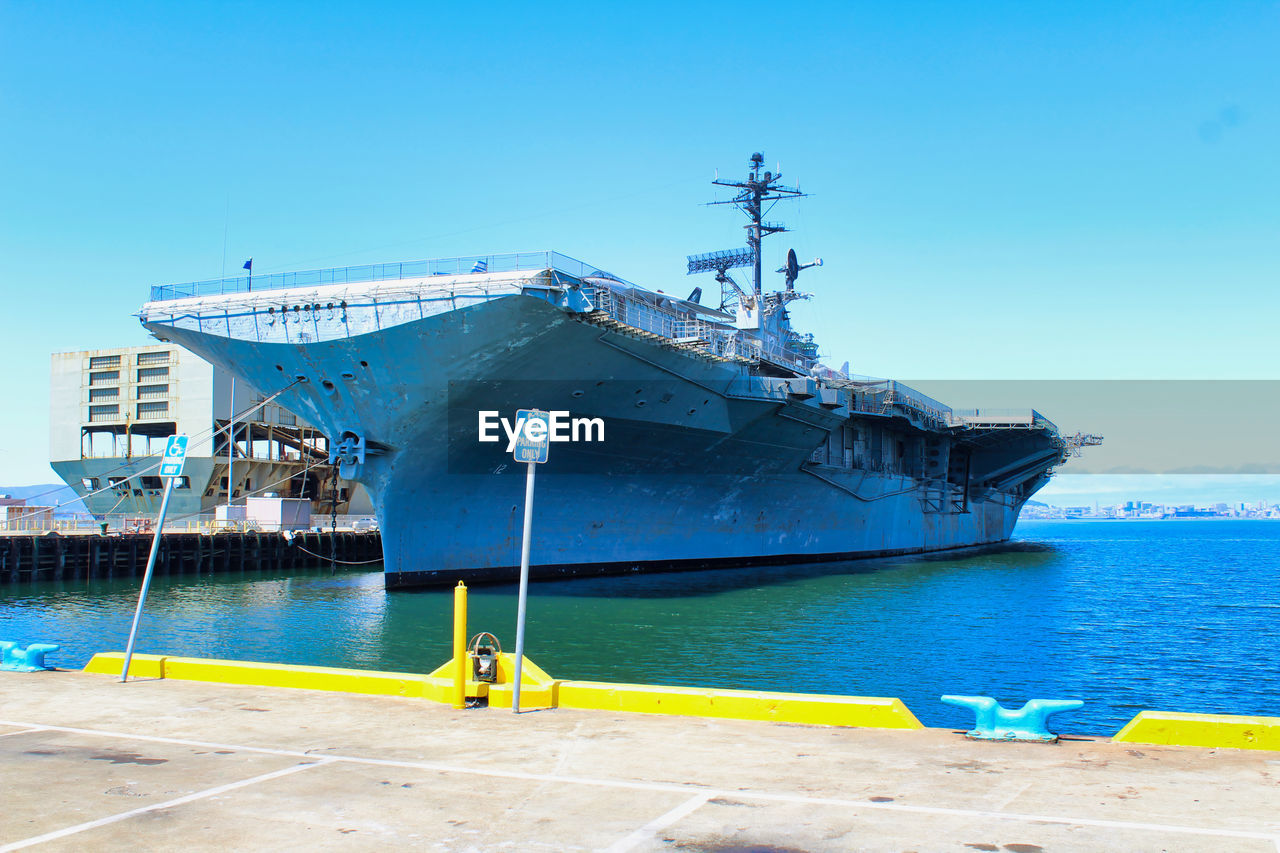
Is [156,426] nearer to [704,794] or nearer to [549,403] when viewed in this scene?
[549,403]

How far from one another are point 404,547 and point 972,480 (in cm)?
3059

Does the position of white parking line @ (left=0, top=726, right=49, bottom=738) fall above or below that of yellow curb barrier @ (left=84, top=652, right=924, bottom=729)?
below

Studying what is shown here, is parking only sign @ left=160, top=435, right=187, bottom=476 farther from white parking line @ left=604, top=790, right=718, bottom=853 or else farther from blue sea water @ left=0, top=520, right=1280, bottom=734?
white parking line @ left=604, top=790, right=718, bottom=853

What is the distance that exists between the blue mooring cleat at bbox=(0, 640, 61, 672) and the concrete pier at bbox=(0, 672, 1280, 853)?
225 centimetres

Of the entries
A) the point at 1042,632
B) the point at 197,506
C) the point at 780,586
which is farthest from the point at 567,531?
the point at 197,506

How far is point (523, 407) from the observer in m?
22.3

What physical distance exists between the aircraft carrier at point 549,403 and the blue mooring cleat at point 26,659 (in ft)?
36.0

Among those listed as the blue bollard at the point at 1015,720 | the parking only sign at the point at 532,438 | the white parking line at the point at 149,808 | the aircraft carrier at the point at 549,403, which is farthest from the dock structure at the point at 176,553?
the blue bollard at the point at 1015,720

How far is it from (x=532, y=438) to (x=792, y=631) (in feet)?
36.2

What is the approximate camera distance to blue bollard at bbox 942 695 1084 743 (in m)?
6.50

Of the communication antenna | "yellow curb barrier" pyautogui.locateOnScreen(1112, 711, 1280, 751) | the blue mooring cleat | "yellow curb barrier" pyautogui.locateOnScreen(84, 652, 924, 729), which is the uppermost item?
the communication antenna

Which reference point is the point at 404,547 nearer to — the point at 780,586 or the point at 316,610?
the point at 316,610

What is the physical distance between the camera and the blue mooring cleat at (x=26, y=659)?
374 inches

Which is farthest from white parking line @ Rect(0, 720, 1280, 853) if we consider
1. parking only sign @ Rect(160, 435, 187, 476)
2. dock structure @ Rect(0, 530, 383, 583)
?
dock structure @ Rect(0, 530, 383, 583)
